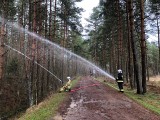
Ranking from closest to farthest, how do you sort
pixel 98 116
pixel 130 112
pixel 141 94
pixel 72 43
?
pixel 98 116 → pixel 130 112 → pixel 141 94 → pixel 72 43

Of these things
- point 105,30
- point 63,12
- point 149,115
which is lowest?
point 149,115

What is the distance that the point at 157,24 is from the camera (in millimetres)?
39406

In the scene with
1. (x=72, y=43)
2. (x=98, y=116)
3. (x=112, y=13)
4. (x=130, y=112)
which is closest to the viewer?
(x=98, y=116)

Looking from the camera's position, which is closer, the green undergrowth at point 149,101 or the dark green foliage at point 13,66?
the green undergrowth at point 149,101

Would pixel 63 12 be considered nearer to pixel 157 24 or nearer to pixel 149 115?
pixel 157 24

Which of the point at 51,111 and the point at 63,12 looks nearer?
the point at 51,111

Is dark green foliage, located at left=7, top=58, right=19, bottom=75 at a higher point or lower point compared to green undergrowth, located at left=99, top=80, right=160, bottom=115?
higher

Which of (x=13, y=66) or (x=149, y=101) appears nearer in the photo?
(x=149, y=101)

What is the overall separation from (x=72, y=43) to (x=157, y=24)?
895 inches

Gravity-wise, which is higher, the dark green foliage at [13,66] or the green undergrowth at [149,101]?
the dark green foliage at [13,66]

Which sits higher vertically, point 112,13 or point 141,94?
point 112,13

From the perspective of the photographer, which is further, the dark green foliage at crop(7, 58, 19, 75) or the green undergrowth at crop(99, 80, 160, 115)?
the dark green foliage at crop(7, 58, 19, 75)

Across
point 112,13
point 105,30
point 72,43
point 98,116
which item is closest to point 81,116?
point 98,116

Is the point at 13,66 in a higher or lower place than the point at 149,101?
higher
